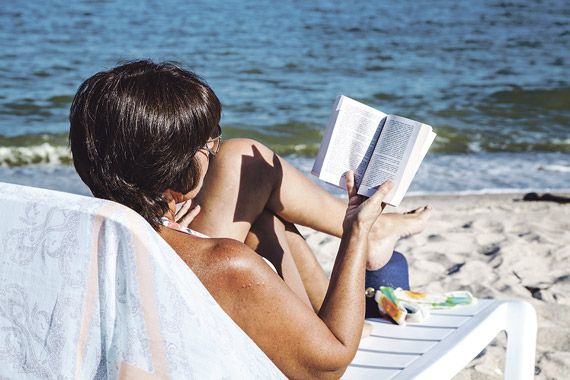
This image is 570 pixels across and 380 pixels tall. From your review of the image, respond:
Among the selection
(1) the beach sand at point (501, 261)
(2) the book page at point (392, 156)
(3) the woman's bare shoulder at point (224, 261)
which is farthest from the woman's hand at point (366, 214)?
(1) the beach sand at point (501, 261)

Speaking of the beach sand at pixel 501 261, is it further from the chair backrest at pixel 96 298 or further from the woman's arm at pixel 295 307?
the chair backrest at pixel 96 298

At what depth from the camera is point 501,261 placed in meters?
4.27

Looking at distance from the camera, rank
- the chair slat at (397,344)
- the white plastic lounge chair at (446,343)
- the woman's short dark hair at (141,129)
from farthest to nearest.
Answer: the chair slat at (397,344) < the white plastic lounge chair at (446,343) < the woman's short dark hair at (141,129)

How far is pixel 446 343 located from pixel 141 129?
121 cm

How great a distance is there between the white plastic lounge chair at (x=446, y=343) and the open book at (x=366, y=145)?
1.62 ft

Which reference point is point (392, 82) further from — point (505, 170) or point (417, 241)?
point (417, 241)

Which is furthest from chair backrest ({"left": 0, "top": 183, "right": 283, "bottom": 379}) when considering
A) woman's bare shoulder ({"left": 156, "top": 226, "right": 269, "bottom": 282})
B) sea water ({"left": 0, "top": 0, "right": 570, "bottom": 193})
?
sea water ({"left": 0, "top": 0, "right": 570, "bottom": 193})

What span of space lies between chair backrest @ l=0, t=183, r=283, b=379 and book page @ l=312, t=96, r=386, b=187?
3.13 ft

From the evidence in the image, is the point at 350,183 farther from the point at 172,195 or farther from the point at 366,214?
the point at 172,195

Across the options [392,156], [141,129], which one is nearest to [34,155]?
[392,156]

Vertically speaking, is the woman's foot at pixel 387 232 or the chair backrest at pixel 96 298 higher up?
the chair backrest at pixel 96 298

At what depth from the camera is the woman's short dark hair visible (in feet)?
5.43

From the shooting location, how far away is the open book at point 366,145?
7.68ft

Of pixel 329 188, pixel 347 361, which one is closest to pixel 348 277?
pixel 347 361
